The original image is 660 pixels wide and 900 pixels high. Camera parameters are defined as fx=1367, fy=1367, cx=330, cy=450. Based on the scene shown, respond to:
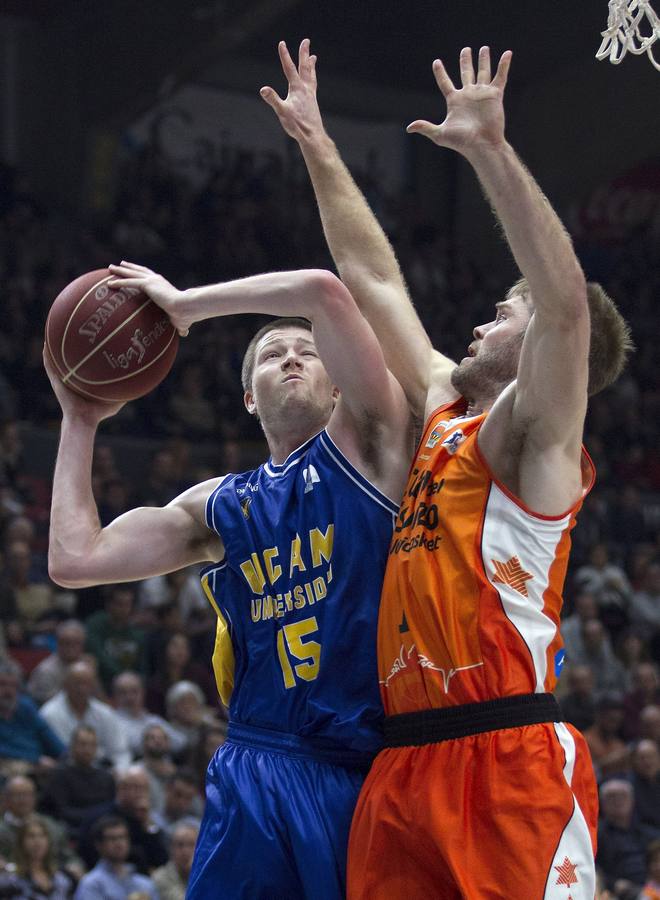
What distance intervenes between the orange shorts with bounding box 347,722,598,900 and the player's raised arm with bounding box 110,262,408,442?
38.0 inches

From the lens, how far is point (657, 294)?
1897 cm

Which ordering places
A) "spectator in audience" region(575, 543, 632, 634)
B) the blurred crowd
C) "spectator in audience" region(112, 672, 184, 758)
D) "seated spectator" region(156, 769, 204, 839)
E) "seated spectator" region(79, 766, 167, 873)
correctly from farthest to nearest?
1. "spectator in audience" region(575, 543, 632, 634)
2. "spectator in audience" region(112, 672, 184, 758)
3. "seated spectator" region(156, 769, 204, 839)
4. the blurred crowd
5. "seated spectator" region(79, 766, 167, 873)

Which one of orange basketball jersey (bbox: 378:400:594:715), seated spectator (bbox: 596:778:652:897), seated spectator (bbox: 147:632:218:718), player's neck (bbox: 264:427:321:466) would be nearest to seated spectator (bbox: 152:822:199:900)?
seated spectator (bbox: 147:632:218:718)

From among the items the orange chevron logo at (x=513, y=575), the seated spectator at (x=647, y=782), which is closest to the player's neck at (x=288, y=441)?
the orange chevron logo at (x=513, y=575)

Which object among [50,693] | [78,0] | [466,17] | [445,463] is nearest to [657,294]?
[466,17]

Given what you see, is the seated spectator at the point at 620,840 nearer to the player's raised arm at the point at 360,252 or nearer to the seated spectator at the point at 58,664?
the seated spectator at the point at 58,664

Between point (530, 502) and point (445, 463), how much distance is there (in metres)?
0.27

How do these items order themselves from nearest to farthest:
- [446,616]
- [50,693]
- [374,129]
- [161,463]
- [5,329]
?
1. [446,616]
2. [50,693]
3. [161,463]
4. [5,329]
5. [374,129]

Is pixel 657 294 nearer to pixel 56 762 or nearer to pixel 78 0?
pixel 78 0

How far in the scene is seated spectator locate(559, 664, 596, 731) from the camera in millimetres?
10492

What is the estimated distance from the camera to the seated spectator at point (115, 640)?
9.67 m

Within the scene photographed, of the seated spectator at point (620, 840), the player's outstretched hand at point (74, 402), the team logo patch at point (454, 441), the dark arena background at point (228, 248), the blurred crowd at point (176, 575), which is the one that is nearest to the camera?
the team logo patch at point (454, 441)

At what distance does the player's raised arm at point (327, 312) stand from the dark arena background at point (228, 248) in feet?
14.4

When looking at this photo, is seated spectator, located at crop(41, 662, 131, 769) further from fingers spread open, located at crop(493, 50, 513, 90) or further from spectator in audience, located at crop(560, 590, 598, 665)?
fingers spread open, located at crop(493, 50, 513, 90)
